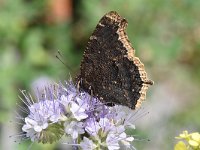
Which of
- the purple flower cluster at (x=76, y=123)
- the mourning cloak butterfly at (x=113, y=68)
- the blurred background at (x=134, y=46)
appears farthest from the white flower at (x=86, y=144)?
the blurred background at (x=134, y=46)

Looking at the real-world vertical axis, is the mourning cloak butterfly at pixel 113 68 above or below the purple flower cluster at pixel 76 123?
above

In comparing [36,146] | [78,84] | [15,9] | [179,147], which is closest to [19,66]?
[15,9]

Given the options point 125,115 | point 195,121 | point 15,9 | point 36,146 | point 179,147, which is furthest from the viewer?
point 15,9

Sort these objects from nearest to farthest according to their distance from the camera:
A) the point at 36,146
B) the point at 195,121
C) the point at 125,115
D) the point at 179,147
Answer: the point at 179,147
the point at 125,115
the point at 36,146
the point at 195,121

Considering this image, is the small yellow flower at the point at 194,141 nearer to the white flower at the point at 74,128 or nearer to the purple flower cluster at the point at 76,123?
the purple flower cluster at the point at 76,123

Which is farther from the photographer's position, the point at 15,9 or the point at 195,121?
the point at 15,9

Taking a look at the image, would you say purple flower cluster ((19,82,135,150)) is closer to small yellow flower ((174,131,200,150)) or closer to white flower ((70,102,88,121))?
white flower ((70,102,88,121))

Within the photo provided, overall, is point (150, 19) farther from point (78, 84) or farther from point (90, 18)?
point (78, 84)

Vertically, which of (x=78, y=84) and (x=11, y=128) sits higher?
(x=11, y=128)
